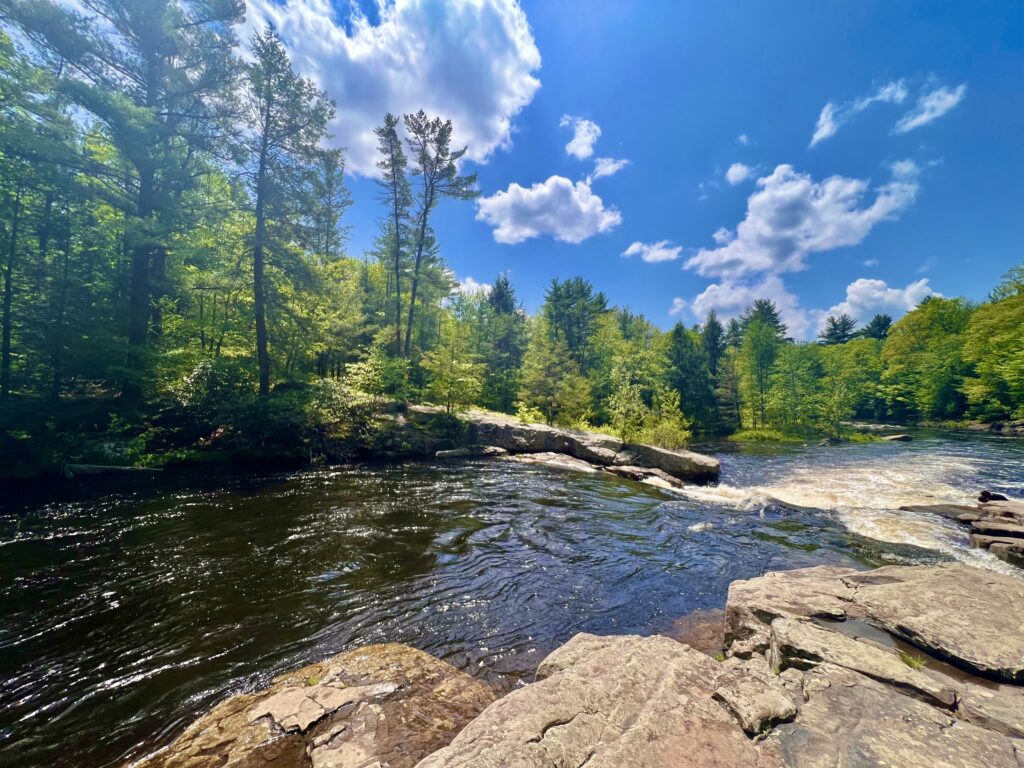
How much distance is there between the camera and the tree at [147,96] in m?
13.4

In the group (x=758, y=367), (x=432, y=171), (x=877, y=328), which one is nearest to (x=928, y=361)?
(x=758, y=367)

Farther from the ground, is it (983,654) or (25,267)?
(25,267)

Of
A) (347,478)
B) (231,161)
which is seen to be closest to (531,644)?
(347,478)

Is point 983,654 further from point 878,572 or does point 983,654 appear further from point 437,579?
point 437,579

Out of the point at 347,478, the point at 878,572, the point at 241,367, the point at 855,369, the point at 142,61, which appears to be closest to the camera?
the point at 878,572

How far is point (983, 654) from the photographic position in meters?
3.66

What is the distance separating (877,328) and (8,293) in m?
105

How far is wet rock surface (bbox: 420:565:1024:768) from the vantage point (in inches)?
96.9

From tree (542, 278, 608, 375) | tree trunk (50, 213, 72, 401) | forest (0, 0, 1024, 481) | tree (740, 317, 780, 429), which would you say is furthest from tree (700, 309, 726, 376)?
tree trunk (50, 213, 72, 401)

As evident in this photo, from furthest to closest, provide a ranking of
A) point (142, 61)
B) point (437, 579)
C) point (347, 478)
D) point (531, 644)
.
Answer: point (142, 61) → point (347, 478) → point (437, 579) → point (531, 644)

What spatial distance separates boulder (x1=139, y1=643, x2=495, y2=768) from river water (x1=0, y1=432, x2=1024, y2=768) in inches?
23.1

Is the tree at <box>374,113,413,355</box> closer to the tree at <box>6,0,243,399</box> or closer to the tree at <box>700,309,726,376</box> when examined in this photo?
the tree at <box>6,0,243,399</box>

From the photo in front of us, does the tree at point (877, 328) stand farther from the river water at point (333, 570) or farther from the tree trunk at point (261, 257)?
the tree trunk at point (261, 257)

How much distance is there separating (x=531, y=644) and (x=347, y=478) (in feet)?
34.8
